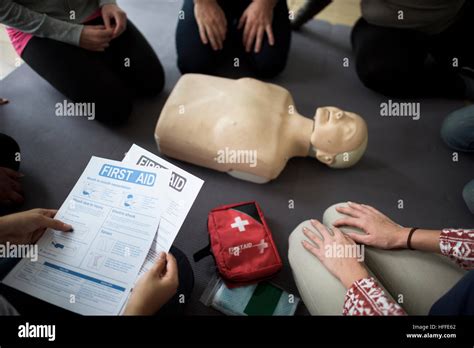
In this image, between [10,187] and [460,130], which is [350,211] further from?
[10,187]

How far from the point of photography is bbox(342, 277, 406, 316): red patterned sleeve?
655 mm

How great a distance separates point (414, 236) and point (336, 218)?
199 mm

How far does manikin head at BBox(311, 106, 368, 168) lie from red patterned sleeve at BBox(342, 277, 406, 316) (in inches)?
20.2

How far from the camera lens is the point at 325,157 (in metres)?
1.15

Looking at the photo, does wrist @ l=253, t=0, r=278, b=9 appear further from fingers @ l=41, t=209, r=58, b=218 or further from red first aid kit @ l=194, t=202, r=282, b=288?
fingers @ l=41, t=209, r=58, b=218

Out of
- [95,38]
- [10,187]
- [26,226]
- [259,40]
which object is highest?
[95,38]

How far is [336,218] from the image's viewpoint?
0.93 meters

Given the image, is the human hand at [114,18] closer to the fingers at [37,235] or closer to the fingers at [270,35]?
the fingers at [270,35]

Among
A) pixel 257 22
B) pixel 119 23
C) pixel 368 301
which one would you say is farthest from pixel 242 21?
pixel 368 301

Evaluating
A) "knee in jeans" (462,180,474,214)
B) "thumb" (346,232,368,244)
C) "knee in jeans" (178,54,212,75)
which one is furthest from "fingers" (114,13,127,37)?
"knee in jeans" (462,180,474,214)

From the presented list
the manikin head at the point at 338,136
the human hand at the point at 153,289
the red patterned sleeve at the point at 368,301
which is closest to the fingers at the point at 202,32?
the manikin head at the point at 338,136

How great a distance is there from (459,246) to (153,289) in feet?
2.19

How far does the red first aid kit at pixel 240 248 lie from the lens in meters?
0.93

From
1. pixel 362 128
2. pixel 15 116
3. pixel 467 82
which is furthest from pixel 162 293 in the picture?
pixel 467 82
